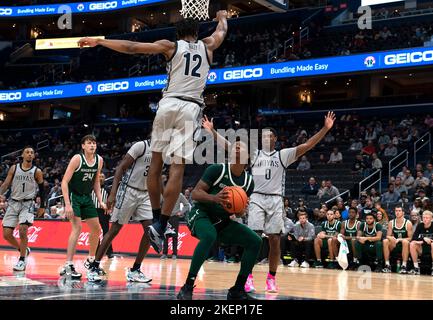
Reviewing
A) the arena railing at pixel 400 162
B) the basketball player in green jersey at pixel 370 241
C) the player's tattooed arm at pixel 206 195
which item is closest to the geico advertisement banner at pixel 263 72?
the arena railing at pixel 400 162

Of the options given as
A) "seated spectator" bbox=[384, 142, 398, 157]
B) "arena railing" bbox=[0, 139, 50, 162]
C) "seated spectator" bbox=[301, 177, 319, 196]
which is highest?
"arena railing" bbox=[0, 139, 50, 162]

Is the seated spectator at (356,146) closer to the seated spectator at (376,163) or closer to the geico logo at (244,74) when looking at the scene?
the seated spectator at (376,163)

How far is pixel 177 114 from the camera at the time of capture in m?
6.30

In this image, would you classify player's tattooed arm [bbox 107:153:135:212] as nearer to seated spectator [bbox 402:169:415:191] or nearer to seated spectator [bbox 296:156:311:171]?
seated spectator [bbox 402:169:415:191]

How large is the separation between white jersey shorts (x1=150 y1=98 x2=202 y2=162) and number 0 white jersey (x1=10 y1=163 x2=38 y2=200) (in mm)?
4595

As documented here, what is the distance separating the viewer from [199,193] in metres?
5.92

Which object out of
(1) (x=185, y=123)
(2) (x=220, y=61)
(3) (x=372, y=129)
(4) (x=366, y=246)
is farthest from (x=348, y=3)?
(1) (x=185, y=123)

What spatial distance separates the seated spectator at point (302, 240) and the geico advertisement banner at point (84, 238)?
269 centimetres

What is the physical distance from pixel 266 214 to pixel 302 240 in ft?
22.6

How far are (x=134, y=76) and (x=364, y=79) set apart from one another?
11.1m

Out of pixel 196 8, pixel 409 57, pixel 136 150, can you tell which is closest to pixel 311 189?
pixel 409 57

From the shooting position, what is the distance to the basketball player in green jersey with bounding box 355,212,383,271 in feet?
44.6

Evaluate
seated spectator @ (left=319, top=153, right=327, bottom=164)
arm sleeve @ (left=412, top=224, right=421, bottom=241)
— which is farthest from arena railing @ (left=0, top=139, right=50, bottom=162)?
arm sleeve @ (left=412, top=224, right=421, bottom=241)

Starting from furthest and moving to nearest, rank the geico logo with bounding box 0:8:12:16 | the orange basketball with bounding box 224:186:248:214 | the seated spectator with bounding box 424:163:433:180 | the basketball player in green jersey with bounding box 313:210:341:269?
1. the geico logo with bounding box 0:8:12:16
2. the seated spectator with bounding box 424:163:433:180
3. the basketball player in green jersey with bounding box 313:210:341:269
4. the orange basketball with bounding box 224:186:248:214
